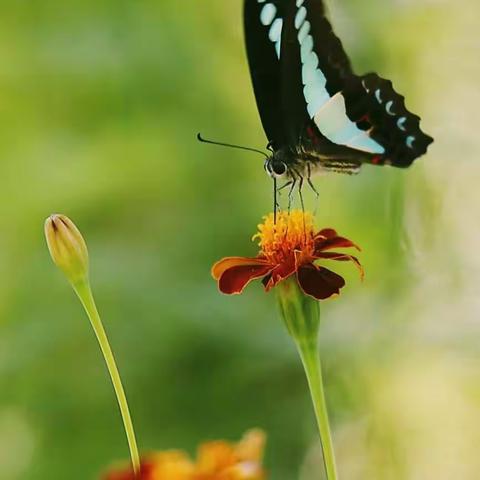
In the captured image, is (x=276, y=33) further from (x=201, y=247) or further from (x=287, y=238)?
(x=201, y=247)

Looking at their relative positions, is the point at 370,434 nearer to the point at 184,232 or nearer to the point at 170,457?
the point at 184,232

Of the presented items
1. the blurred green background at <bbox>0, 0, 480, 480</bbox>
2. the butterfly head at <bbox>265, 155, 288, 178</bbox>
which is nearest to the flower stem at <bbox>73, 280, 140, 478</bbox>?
the butterfly head at <bbox>265, 155, 288, 178</bbox>

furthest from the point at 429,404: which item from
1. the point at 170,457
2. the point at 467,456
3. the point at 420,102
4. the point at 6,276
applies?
the point at 170,457

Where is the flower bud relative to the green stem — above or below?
above

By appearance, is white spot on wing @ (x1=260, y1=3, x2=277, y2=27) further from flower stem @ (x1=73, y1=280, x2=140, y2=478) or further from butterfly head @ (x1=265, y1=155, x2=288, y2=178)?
flower stem @ (x1=73, y1=280, x2=140, y2=478)

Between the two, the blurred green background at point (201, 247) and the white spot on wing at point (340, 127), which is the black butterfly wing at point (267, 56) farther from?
the blurred green background at point (201, 247)

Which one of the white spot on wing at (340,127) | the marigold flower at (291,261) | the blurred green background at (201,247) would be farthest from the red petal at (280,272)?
the blurred green background at (201,247)

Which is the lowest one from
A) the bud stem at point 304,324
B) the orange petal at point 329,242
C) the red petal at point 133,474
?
the red petal at point 133,474

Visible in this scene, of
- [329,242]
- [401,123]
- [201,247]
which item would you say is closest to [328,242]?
[329,242]
